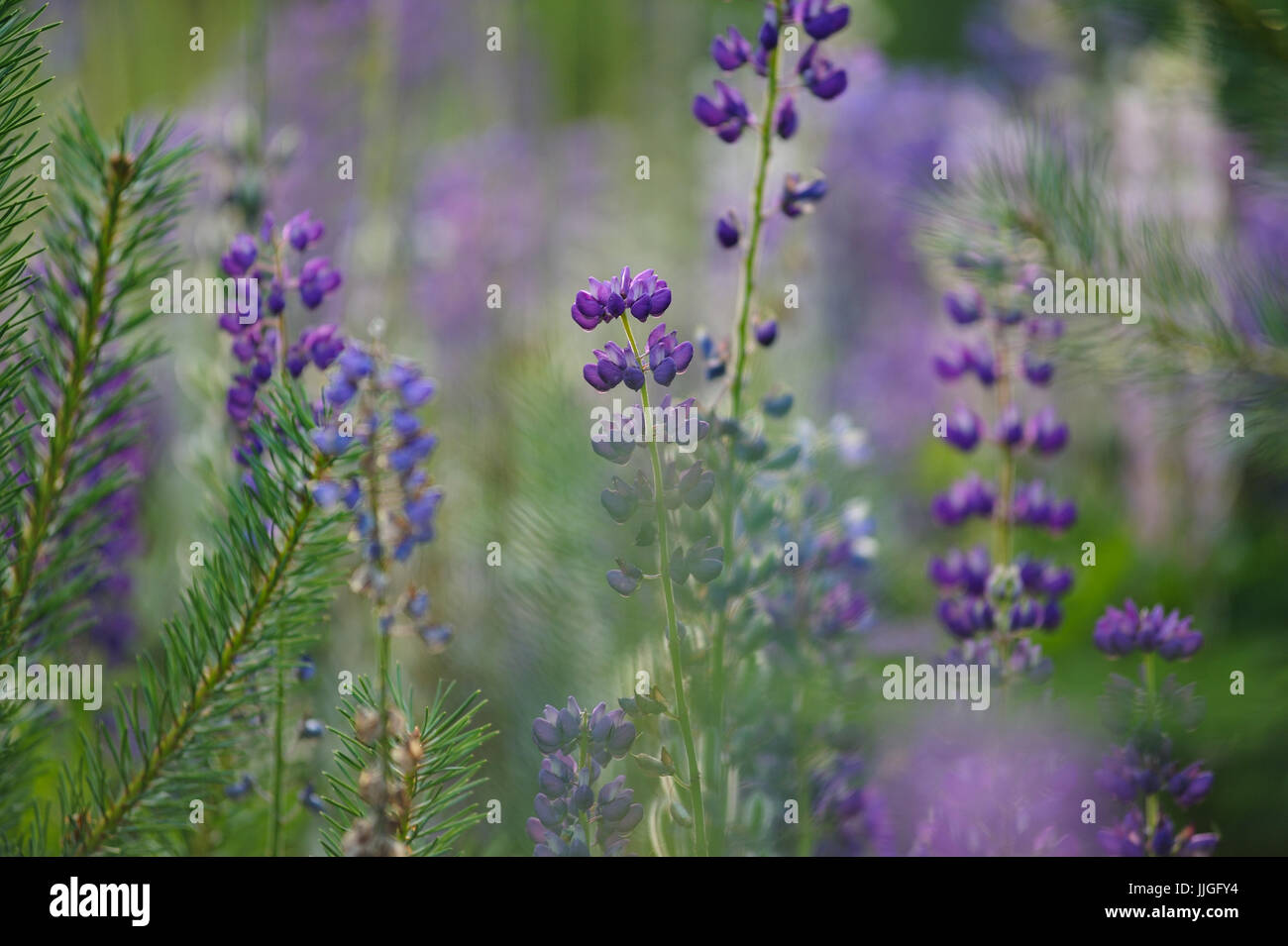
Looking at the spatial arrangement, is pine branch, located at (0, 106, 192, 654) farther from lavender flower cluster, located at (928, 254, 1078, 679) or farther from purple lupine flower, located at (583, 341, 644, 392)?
lavender flower cluster, located at (928, 254, 1078, 679)

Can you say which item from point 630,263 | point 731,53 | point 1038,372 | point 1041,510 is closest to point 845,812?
point 1041,510

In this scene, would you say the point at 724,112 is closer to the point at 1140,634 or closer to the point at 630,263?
the point at 1140,634

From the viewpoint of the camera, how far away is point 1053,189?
98 centimetres

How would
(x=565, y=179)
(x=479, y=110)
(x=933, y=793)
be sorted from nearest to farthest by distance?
(x=933, y=793)
(x=565, y=179)
(x=479, y=110)

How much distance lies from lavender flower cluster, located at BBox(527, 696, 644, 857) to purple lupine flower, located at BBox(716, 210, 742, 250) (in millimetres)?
320

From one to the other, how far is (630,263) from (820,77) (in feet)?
4.60

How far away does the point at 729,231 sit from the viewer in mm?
761

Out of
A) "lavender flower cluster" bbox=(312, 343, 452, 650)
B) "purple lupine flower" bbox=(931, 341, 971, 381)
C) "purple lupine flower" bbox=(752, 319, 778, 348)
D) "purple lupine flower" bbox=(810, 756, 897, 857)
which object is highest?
"purple lupine flower" bbox=(931, 341, 971, 381)

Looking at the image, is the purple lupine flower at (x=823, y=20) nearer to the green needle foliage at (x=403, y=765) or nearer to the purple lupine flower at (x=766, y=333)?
the purple lupine flower at (x=766, y=333)

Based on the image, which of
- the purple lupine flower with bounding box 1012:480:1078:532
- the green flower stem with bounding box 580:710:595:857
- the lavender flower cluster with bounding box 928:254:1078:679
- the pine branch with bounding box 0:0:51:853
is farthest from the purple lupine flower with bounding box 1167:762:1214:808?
the pine branch with bounding box 0:0:51:853

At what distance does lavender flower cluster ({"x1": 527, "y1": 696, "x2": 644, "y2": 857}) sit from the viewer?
2.04 ft
